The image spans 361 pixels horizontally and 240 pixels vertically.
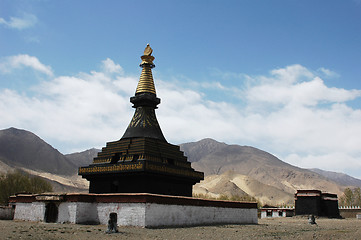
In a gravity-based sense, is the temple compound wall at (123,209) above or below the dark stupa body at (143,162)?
below

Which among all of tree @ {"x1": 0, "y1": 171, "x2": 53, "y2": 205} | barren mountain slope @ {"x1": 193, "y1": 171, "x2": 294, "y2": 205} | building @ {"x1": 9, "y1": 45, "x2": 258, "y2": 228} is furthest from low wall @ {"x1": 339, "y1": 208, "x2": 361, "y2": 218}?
tree @ {"x1": 0, "y1": 171, "x2": 53, "y2": 205}

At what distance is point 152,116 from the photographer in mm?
32969

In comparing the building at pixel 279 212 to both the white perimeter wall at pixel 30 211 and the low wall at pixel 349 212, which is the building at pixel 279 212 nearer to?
the low wall at pixel 349 212

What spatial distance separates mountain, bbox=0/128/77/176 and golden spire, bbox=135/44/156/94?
118 m

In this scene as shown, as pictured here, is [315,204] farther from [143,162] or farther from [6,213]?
[6,213]

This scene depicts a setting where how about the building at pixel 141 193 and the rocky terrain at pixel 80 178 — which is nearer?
the building at pixel 141 193

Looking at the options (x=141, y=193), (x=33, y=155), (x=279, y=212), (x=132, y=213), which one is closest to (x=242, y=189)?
(x=279, y=212)

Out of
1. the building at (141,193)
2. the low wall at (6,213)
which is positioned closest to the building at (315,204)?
the building at (141,193)

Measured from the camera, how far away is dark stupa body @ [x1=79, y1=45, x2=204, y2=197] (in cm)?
2730

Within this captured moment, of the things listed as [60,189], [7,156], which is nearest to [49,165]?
[7,156]

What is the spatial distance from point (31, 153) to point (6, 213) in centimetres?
13410

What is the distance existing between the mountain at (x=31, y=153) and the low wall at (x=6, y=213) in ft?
384

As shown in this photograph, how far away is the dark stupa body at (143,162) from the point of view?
27297mm

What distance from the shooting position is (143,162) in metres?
26.5
